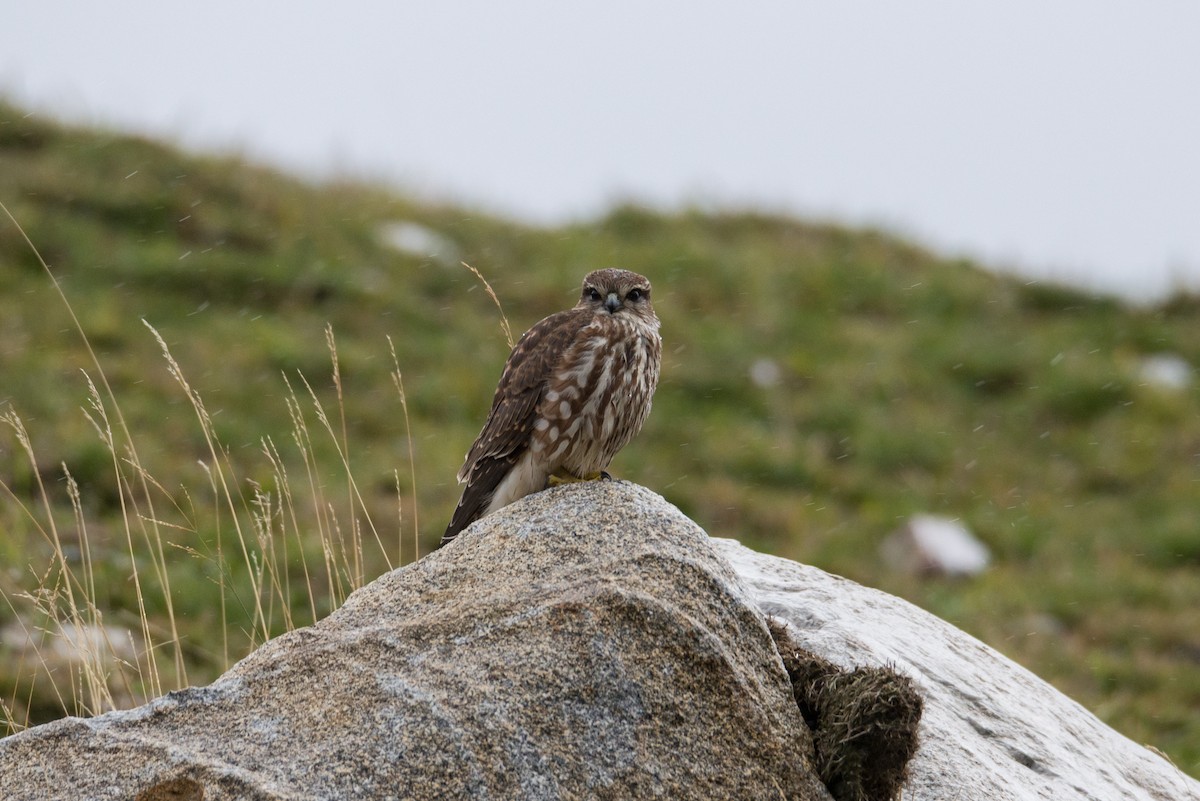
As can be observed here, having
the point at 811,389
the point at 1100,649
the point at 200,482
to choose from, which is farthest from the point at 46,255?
the point at 1100,649

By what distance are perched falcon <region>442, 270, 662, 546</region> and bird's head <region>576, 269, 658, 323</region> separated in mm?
30

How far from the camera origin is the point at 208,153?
11.2 metres

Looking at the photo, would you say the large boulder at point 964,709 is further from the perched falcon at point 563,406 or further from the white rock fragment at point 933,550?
the white rock fragment at point 933,550

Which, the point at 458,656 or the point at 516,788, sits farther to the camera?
the point at 458,656

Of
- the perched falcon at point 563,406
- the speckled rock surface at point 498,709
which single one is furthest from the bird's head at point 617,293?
the speckled rock surface at point 498,709

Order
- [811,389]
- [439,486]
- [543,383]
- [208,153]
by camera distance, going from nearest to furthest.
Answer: [543,383], [439,486], [811,389], [208,153]

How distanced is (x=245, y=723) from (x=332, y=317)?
7056 mm

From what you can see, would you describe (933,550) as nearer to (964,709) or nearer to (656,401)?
(656,401)

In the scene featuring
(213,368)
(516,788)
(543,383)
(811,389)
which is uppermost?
(543,383)

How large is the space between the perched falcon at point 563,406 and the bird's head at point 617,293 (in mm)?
30

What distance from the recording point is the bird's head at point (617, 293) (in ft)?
15.4

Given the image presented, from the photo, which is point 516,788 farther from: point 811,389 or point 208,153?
point 208,153

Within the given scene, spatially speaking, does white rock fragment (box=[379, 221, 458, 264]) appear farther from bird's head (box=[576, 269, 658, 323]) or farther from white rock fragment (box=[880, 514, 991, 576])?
bird's head (box=[576, 269, 658, 323])

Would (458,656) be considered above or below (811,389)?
above
